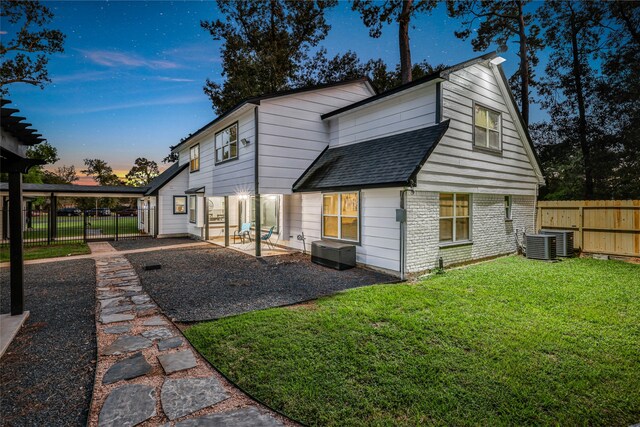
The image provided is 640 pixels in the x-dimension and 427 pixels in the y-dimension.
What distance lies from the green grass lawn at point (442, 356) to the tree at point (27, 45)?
762 inches

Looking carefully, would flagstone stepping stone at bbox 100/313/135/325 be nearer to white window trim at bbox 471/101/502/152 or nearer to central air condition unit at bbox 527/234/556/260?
white window trim at bbox 471/101/502/152

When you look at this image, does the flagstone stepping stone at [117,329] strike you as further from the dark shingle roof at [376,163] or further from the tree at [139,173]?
the tree at [139,173]

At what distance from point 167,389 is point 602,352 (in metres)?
5.06

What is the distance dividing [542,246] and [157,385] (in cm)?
1148

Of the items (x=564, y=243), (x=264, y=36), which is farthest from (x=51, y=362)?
(x=264, y=36)

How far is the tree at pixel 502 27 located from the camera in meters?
15.9

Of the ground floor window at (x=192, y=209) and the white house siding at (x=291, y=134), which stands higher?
the white house siding at (x=291, y=134)

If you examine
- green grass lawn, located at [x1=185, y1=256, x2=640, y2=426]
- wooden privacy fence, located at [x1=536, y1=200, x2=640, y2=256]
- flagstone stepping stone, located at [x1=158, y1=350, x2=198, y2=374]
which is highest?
wooden privacy fence, located at [x1=536, y1=200, x2=640, y2=256]

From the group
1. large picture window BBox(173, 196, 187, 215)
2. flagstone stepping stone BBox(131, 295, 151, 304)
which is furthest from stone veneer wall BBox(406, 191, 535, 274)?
large picture window BBox(173, 196, 187, 215)

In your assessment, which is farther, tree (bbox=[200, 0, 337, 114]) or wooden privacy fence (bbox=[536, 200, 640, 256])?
tree (bbox=[200, 0, 337, 114])

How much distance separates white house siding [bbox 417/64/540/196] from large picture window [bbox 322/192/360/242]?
7.25 feet

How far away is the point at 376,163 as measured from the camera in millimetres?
8727

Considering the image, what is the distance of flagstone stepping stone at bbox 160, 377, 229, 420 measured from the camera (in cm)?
264

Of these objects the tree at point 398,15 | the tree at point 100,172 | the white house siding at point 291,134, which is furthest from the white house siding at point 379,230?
the tree at point 100,172
